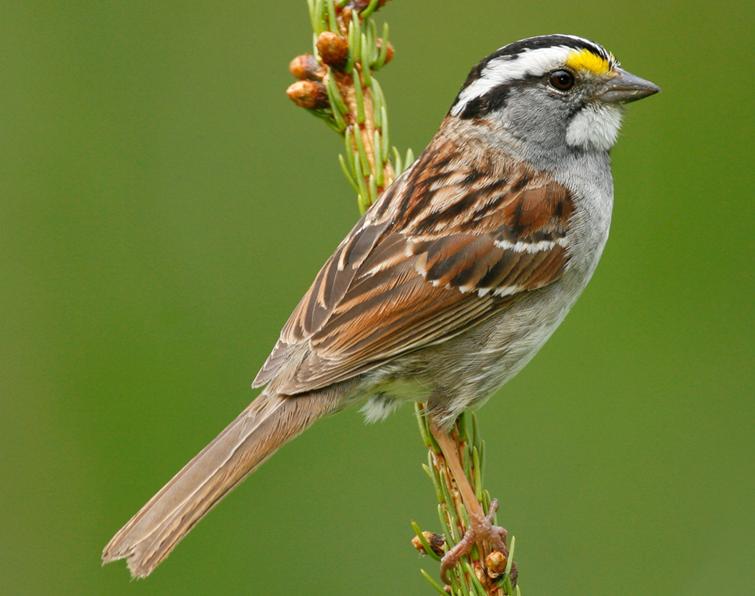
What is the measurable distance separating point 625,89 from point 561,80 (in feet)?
Answer: 0.62

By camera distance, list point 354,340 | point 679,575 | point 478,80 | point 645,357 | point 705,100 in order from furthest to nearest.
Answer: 1. point 705,100
2. point 645,357
3. point 679,575
4. point 478,80
5. point 354,340

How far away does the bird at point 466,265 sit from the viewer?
13.1 feet

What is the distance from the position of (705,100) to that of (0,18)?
2821mm

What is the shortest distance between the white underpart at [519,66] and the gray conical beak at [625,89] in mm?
156

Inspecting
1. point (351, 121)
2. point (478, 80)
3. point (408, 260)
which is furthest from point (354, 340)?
point (478, 80)

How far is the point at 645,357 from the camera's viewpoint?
17.4 ft

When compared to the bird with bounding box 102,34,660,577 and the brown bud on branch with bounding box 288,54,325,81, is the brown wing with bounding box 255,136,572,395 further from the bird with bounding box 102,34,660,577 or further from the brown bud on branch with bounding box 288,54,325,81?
the brown bud on branch with bounding box 288,54,325,81

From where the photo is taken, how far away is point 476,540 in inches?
145

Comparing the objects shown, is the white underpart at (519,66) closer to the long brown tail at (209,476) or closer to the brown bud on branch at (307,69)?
the brown bud on branch at (307,69)

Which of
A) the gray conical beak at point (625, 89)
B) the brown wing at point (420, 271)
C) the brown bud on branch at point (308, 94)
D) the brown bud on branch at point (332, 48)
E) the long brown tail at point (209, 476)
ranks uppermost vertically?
the brown bud on branch at point (332, 48)

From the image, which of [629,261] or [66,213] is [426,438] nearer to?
[629,261]

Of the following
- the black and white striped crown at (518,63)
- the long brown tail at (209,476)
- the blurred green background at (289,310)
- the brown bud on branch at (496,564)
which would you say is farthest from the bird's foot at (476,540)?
the black and white striped crown at (518,63)

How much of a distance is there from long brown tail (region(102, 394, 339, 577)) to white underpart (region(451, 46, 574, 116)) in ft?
3.59

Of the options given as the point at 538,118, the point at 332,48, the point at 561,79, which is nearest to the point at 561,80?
the point at 561,79
